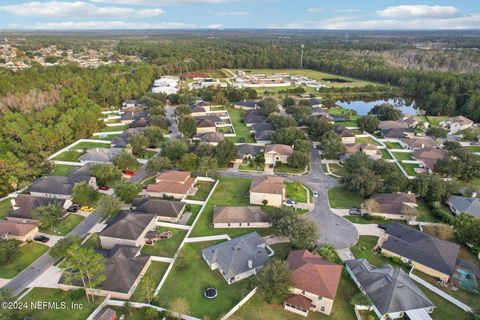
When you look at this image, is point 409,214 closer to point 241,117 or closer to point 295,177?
point 295,177

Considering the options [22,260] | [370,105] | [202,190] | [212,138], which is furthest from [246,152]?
[370,105]

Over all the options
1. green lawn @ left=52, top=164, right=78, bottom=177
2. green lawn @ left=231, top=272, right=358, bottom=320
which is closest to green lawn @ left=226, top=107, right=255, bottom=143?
green lawn @ left=52, top=164, right=78, bottom=177

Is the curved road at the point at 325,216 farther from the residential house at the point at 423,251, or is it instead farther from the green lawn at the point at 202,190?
the green lawn at the point at 202,190

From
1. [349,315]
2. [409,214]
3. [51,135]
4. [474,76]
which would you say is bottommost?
[349,315]

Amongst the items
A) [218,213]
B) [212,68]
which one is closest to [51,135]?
[218,213]

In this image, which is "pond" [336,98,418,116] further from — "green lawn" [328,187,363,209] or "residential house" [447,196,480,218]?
"residential house" [447,196,480,218]

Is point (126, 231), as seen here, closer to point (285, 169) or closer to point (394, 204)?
point (285, 169)
